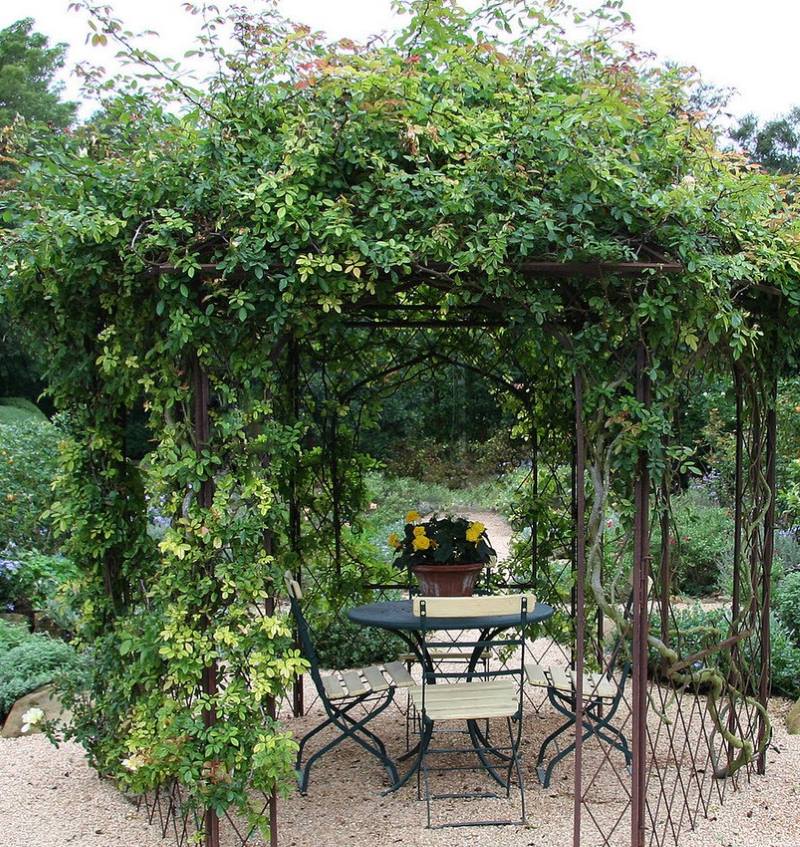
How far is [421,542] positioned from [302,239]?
202cm

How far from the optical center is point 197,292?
3426 millimetres

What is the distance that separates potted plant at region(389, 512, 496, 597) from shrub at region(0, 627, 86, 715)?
2234 millimetres

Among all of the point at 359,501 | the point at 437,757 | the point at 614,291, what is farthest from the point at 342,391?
the point at 614,291

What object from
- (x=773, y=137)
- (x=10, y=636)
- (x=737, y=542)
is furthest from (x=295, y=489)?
→ (x=773, y=137)

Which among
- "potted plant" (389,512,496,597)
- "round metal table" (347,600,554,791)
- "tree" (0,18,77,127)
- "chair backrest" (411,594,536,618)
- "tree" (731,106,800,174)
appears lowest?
"round metal table" (347,600,554,791)

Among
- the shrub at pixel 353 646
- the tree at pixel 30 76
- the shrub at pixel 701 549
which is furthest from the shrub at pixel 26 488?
the tree at pixel 30 76

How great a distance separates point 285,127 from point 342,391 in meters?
2.74

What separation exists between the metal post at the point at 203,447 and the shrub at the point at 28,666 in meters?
2.27

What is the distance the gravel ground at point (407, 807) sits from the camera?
13.0 feet

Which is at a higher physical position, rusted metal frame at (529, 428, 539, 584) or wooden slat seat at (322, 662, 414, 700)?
rusted metal frame at (529, 428, 539, 584)

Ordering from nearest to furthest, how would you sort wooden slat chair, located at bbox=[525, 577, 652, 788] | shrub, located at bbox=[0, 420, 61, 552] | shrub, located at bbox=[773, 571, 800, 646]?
wooden slat chair, located at bbox=[525, 577, 652, 788]
shrub, located at bbox=[773, 571, 800, 646]
shrub, located at bbox=[0, 420, 61, 552]

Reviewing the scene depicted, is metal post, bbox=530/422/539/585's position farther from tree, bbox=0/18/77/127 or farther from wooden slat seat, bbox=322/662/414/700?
tree, bbox=0/18/77/127

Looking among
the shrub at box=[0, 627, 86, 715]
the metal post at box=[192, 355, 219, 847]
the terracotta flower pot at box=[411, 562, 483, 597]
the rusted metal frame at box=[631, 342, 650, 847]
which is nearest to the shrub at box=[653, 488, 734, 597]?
the terracotta flower pot at box=[411, 562, 483, 597]

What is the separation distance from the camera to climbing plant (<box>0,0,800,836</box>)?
3.22 metres
